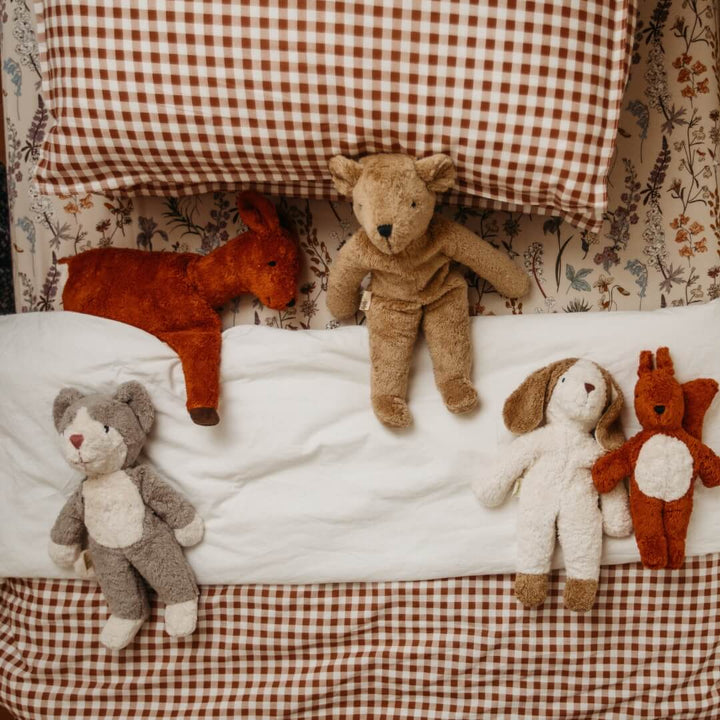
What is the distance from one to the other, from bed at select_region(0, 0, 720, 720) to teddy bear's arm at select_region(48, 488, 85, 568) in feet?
0.23

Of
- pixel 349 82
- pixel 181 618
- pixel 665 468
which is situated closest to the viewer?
pixel 349 82

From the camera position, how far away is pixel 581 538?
3.63 ft

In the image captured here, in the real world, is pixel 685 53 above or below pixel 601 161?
above

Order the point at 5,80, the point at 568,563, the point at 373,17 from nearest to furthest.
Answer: the point at 373,17
the point at 568,563
the point at 5,80

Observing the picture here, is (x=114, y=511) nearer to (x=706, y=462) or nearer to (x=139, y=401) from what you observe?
(x=139, y=401)

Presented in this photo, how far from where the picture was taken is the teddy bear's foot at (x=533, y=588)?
1.12 m

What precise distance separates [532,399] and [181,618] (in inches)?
26.9

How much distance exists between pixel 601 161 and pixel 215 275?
63cm

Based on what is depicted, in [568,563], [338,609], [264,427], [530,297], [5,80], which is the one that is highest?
[5,80]

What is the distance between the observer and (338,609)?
1.19 m

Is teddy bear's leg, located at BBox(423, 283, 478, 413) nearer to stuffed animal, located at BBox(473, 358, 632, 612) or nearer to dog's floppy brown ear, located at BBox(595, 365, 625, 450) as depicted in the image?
stuffed animal, located at BBox(473, 358, 632, 612)

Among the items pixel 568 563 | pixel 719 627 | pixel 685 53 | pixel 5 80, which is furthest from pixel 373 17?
pixel 719 627

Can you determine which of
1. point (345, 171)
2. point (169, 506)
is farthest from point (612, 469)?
point (169, 506)

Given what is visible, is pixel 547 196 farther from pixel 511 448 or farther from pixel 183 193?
pixel 183 193
